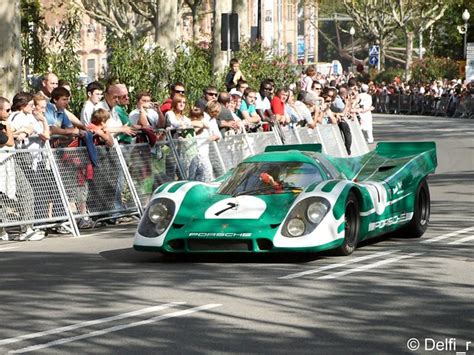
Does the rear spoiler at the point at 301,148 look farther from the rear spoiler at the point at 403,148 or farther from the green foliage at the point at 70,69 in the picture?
the green foliage at the point at 70,69

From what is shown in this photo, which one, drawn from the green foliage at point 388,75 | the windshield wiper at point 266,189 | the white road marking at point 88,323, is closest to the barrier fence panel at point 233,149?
the windshield wiper at point 266,189

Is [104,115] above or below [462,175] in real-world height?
above

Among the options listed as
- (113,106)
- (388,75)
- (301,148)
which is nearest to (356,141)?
(113,106)

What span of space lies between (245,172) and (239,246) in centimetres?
145

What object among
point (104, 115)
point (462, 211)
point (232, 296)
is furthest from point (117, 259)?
point (462, 211)

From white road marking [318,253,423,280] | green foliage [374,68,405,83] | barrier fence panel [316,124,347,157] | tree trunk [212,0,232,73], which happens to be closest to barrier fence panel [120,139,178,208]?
white road marking [318,253,423,280]

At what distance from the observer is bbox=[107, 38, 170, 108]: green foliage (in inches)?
1009

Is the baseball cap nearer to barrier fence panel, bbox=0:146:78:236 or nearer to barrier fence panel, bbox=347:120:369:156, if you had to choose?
barrier fence panel, bbox=347:120:369:156

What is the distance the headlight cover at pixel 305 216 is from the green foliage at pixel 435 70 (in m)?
69.7

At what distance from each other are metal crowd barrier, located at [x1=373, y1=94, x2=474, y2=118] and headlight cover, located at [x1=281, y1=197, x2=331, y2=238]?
163 ft

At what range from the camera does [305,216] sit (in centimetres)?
1348

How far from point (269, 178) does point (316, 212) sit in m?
1.07

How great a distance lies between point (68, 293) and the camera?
11578 millimetres

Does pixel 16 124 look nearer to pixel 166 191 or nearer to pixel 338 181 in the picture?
pixel 166 191
